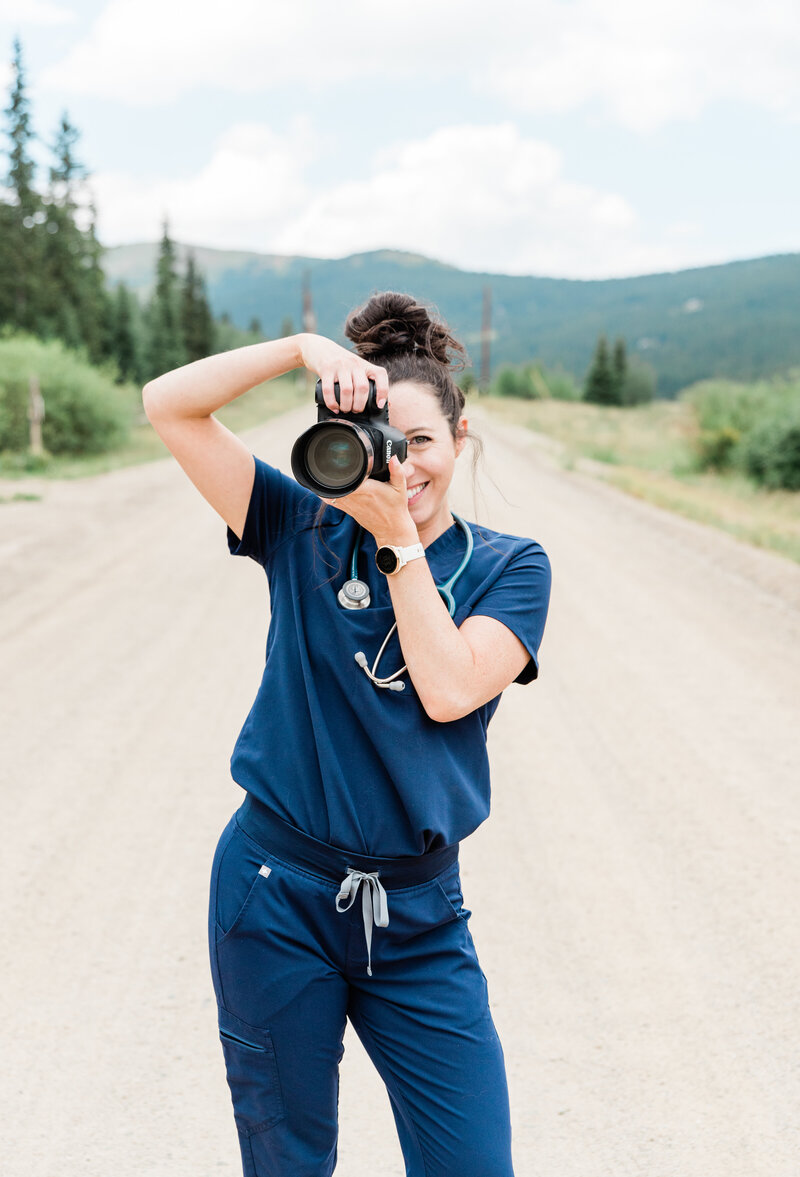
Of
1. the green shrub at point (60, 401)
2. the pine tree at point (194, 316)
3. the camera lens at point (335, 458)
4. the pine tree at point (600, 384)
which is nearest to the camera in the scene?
the camera lens at point (335, 458)

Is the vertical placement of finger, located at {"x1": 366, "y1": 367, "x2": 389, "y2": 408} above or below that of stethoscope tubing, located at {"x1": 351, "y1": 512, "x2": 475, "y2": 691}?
above

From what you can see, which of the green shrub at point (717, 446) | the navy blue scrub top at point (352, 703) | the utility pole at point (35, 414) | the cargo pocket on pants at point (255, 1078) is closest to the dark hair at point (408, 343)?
the navy blue scrub top at point (352, 703)

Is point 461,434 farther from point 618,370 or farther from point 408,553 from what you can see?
point 618,370

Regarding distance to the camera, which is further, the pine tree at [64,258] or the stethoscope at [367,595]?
the pine tree at [64,258]

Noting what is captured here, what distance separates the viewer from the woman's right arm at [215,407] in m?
1.73

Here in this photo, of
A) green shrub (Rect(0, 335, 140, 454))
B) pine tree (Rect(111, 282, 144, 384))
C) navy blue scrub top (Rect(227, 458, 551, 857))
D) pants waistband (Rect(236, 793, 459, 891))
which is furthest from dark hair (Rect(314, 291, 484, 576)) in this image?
pine tree (Rect(111, 282, 144, 384))

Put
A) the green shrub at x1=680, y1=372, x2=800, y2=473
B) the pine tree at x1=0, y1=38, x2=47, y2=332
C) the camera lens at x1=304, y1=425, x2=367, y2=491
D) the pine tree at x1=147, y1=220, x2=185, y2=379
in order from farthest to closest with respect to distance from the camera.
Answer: the pine tree at x1=147, y1=220, x2=185, y2=379 → the pine tree at x1=0, y1=38, x2=47, y2=332 → the green shrub at x1=680, y1=372, x2=800, y2=473 → the camera lens at x1=304, y1=425, x2=367, y2=491

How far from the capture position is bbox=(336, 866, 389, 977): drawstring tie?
157cm

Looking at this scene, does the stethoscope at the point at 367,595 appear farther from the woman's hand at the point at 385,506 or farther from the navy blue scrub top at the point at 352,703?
the woman's hand at the point at 385,506

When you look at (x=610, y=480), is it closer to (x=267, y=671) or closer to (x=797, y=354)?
(x=267, y=671)

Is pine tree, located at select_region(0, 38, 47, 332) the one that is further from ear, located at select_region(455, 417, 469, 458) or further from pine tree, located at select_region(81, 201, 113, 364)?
ear, located at select_region(455, 417, 469, 458)

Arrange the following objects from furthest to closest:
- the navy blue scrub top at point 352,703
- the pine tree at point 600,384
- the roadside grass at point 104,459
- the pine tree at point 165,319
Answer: the pine tree at point 600,384 → the pine tree at point 165,319 → the roadside grass at point 104,459 → the navy blue scrub top at point 352,703

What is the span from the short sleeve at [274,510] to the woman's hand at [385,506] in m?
0.24

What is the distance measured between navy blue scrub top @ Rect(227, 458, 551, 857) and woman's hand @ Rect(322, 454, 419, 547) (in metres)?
0.15
